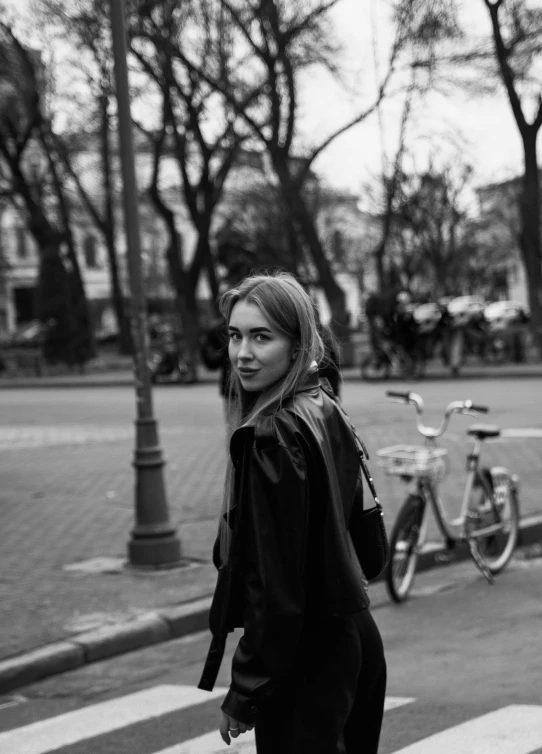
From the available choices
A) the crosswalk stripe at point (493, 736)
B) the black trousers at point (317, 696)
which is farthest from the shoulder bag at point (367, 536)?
the crosswalk stripe at point (493, 736)

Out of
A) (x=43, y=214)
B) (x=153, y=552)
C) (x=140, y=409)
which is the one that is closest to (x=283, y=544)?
(x=153, y=552)

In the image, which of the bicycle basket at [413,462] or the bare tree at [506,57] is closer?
the bicycle basket at [413,462]

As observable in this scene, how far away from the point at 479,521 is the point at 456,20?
20893 millimetres

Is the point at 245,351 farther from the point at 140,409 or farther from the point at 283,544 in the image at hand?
the point at 140,409

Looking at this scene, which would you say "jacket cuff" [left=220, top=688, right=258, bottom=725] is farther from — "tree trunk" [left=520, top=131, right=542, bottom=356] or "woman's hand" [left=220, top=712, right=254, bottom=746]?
"tree trunk" [left=520, top=131, right=542, bottom=356]

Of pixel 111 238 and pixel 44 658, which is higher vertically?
pixel 111 238

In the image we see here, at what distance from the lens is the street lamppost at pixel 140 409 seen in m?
7.88

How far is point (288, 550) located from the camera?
269 centimetres

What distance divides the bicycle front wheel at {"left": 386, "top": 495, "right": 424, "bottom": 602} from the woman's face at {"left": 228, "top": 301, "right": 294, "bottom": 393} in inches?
159

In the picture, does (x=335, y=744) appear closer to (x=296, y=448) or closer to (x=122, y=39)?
(x=296, y=448)

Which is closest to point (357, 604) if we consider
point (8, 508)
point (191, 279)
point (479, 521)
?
point (479, 521)

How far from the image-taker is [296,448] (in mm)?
2738

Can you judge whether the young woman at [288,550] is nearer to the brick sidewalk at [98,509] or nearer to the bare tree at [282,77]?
the brick sidewalk at [98,509]

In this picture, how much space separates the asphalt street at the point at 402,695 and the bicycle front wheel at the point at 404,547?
0.37 ft
